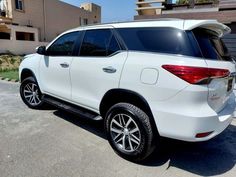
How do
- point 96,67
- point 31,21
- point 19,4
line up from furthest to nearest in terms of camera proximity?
point 31,21, point 19,4, point 96,67

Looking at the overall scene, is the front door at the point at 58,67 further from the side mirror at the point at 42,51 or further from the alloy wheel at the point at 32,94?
the alloy wheel at the point at 32,94

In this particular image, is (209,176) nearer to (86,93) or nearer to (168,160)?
(168,160)

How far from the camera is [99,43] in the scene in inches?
145

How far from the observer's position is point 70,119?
4.90 metres

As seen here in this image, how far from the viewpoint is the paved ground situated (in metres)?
3.03

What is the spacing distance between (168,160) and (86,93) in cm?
165

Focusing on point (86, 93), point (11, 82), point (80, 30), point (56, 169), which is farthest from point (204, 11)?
point (11, 82)

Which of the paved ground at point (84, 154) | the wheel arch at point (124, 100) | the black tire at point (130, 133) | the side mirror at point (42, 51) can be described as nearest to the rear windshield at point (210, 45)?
the wheel arch at point (124, 100)

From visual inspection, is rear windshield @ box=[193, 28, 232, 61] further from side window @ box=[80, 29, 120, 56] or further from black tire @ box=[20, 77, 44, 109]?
black tire @ box=[20, 77, 44, 109]

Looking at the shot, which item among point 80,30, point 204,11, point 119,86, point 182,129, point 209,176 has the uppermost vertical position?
point 204,11

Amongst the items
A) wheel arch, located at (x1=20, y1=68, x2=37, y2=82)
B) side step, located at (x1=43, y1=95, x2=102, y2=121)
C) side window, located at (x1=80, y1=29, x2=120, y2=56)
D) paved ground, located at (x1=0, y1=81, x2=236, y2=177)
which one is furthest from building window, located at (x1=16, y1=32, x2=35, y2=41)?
side window, located at (x1=80, y1=29, x2=120, y2=56)

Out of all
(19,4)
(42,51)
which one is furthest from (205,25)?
(19,4)

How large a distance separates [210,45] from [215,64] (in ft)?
1.17

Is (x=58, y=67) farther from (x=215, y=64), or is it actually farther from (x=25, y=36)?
(x=25, y=36)
